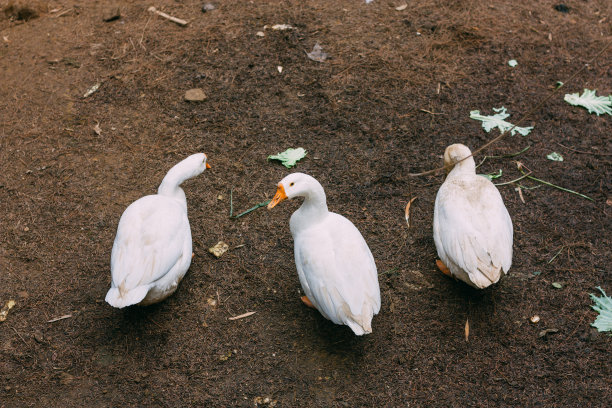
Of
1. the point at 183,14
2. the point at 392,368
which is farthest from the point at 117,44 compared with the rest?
the point at 392,368

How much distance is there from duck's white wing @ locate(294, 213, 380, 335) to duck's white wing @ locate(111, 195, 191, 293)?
0.83 m

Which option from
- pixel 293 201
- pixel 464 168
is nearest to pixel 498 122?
pixel 464 168

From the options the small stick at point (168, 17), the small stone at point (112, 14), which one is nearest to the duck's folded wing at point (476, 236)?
the small stick at point (168, 17)

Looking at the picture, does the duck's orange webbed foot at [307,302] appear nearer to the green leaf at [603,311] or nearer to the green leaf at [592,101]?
the green leaf at [603,311]

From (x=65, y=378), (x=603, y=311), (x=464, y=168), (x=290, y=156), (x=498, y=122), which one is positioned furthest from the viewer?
(x=498, y=122)

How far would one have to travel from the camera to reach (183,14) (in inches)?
229

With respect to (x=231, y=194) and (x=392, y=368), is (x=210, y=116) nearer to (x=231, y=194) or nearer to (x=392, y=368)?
(x=231, y=194)

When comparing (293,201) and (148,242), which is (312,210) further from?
(148,242)

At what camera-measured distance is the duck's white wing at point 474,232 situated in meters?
3.12

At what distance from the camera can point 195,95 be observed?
491cm

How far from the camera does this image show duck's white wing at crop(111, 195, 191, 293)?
3012 millimetres

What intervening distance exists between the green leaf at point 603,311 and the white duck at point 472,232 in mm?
695

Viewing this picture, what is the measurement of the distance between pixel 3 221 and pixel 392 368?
3201 millimetres

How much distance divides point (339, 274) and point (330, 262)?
9 cm
